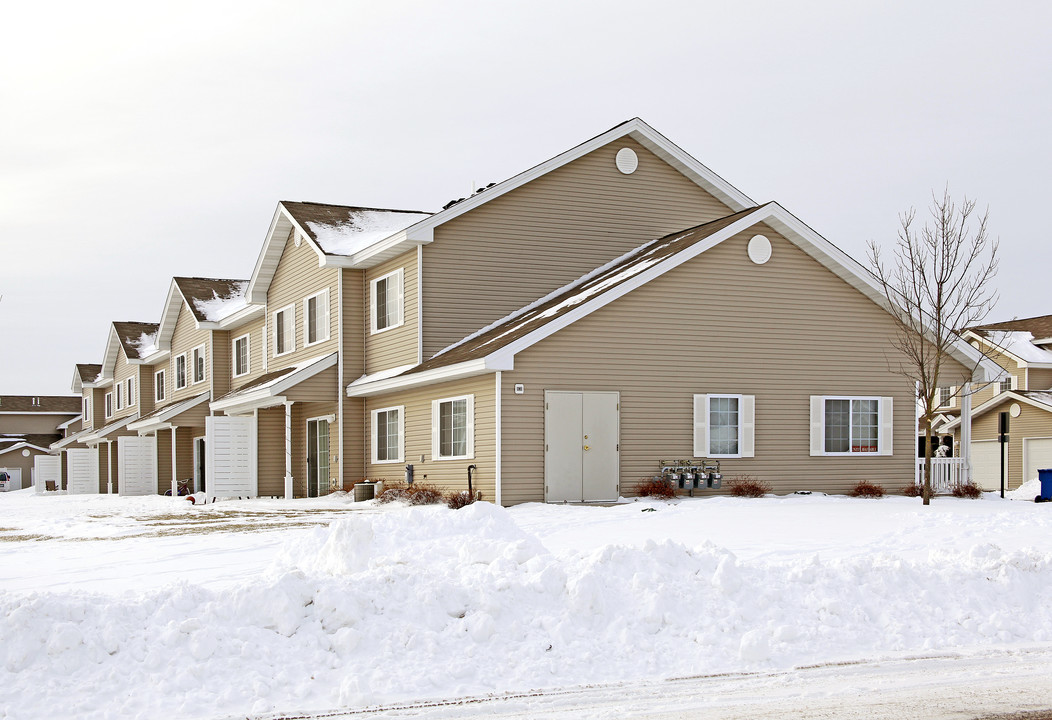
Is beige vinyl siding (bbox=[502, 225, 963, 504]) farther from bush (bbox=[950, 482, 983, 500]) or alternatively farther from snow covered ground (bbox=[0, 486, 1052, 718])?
snow covered ground (bbox=[0, 486, 1052, 718])

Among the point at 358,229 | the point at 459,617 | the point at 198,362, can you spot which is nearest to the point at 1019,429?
the point at 358,229

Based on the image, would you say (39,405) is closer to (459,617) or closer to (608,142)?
(608,142)

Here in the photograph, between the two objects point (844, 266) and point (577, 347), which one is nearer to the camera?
point (577, 347)

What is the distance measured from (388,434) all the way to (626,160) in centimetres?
872

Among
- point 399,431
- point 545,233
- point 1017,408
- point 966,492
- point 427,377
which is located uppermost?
point 545,233

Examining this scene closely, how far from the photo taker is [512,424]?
20609 millimetres

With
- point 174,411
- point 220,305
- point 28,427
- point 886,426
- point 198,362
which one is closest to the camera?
point 886,426

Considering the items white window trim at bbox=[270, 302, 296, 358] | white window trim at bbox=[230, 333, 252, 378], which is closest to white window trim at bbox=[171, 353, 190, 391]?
white window trim at bbox=[230, 333, 252, 378]

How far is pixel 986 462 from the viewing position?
44625 mm

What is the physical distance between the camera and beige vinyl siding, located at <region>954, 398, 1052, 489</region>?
42.0 meters

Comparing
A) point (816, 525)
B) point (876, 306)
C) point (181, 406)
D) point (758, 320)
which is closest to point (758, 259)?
point (758, 320)

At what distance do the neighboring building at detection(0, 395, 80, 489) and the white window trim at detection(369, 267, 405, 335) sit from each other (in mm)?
54437

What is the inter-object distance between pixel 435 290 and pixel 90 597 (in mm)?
16359

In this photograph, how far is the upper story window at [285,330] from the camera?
3031 cm
